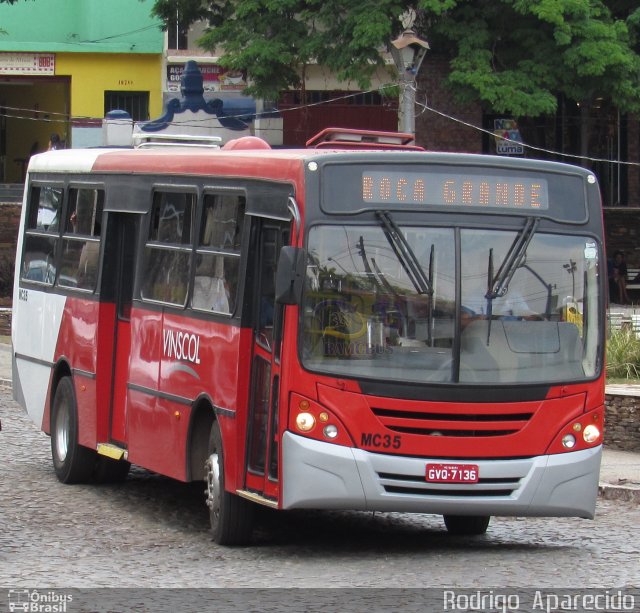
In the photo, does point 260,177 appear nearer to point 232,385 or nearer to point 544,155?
point 232,385

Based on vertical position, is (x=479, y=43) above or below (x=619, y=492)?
above

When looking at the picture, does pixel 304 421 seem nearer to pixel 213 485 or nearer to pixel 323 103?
pixel 213 485

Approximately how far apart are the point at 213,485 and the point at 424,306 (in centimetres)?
197

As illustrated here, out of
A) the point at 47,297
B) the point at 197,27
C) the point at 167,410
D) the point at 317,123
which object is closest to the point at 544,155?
the point at 317,123

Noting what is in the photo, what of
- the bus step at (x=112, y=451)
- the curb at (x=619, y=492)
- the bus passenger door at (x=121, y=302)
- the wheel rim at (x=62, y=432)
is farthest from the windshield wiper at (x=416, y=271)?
the wheel rim at (x=62, y=432)

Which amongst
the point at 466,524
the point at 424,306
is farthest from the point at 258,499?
the point at 466,524

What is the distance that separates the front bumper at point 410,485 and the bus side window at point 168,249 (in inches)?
86.8

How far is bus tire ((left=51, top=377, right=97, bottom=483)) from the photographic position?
13.7 metres

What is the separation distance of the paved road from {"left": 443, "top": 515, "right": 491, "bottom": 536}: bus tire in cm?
11

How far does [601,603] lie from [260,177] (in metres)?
3.65

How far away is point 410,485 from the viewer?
9.98m

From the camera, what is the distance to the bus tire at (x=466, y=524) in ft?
37.5

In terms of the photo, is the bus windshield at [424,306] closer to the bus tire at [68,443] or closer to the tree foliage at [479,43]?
the bus tire at [68,443]

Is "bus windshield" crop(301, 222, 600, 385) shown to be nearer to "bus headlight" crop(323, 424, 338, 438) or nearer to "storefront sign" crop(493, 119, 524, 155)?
"bus headlight" crop(323, 424, 338, 438)
